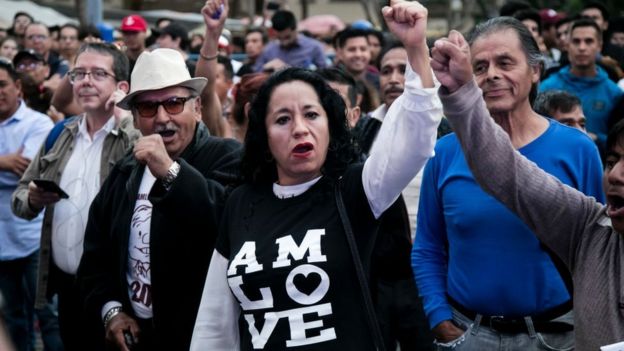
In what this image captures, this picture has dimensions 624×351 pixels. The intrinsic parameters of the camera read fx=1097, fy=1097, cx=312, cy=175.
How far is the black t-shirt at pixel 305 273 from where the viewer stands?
3.74 meters

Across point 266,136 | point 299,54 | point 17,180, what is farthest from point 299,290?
point 299,54

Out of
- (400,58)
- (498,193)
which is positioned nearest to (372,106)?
(400,58)

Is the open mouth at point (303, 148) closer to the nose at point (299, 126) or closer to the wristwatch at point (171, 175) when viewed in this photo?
the nose at point (299, 126)

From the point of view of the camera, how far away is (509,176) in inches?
138

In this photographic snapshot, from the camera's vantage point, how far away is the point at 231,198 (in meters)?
4.14

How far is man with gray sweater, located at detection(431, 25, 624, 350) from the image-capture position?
3.34 metres

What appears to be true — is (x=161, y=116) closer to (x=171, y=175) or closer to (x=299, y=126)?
(x=171, y=175)

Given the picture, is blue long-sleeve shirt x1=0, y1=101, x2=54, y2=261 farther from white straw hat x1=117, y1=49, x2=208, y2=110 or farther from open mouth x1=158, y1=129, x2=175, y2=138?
open mouth x1=158, y1=129, x2=175, y2=138

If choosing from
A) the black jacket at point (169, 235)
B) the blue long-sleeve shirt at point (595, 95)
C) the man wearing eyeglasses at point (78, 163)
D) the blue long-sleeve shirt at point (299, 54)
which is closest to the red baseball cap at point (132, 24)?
the blue long-sleeve shirt at point (299, 54)

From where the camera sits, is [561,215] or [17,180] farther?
[17,180]

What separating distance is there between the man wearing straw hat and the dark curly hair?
0.46m

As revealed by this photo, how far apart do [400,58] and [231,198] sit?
322 centimetres

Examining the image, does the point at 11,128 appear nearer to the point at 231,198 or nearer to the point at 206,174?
the point at 206,174

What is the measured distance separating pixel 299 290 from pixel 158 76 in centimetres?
179
